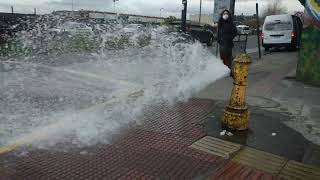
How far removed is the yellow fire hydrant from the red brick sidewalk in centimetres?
52

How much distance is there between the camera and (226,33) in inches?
456

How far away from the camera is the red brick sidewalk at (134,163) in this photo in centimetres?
446

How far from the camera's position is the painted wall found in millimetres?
10305

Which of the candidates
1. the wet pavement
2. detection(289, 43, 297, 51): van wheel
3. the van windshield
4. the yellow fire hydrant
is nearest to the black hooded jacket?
the wet pavement

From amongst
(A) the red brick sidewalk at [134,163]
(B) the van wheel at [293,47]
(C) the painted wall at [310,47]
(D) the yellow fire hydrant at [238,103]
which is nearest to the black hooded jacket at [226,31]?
(C) the painted wall at [310,47]

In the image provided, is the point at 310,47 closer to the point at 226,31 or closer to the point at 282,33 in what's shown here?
the point at 226,31

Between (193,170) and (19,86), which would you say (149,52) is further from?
(193,170)

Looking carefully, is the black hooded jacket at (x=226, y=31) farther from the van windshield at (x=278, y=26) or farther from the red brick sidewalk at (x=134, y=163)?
the van windshield at (x=278, y=26)

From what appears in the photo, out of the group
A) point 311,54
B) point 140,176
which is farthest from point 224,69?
point 140,176

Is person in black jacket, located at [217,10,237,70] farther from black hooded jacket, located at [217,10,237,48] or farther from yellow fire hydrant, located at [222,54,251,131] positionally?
yellow fire hydrant, located at [222,54,251,131]

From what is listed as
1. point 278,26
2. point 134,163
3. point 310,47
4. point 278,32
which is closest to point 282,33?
point 278,32

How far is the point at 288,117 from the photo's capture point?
278 inches

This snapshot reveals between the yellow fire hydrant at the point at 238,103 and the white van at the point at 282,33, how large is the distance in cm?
1656

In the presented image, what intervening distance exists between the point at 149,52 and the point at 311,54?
8658 mm
